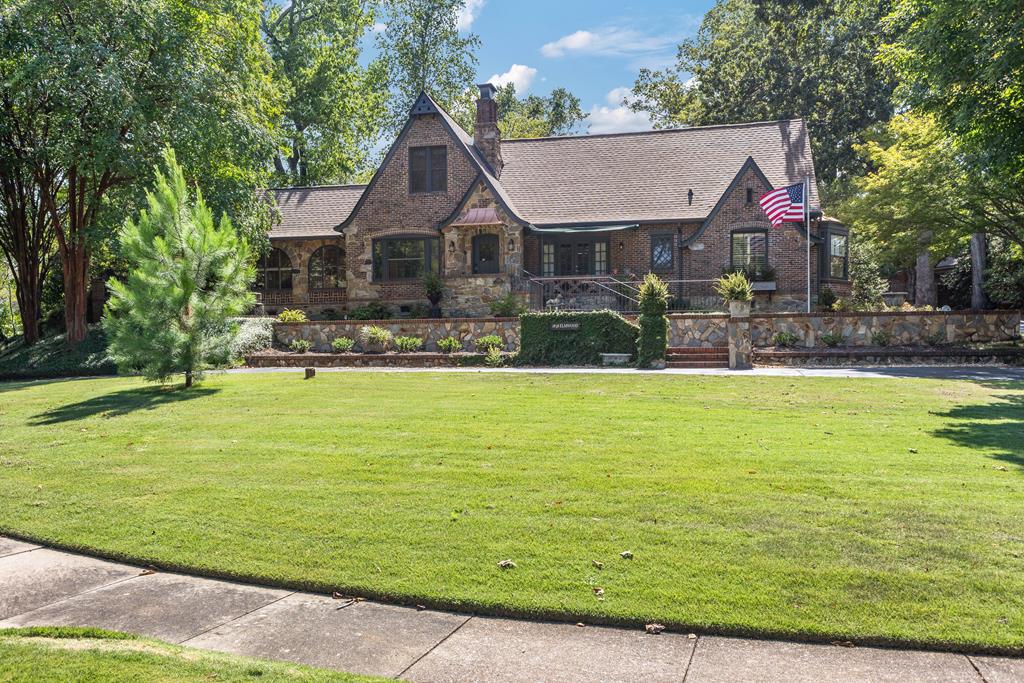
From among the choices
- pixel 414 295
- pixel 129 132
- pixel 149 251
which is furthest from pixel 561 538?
pixel 414 295

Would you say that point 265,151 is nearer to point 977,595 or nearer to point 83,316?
point 83,316

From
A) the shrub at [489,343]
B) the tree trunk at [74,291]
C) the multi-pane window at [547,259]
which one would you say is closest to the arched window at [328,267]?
the multi-pane window at [547,259]

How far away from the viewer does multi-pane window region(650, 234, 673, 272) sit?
28.7 m

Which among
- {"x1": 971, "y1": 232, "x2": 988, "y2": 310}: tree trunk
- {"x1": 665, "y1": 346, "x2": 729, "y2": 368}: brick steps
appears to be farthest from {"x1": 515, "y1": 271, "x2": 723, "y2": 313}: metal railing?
{"x1": 971, "y1": 232, "x2": 988, "y2": 310}: tree trunk

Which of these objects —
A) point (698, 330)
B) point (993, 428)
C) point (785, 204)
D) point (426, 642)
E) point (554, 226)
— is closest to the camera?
point (426, 642)

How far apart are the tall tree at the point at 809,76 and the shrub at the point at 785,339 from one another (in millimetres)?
22728

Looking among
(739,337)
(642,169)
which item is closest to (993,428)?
(739,337)

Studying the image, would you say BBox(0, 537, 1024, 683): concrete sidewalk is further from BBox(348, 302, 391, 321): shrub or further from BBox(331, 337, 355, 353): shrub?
BBox(348, 302, 391, 321): shrub

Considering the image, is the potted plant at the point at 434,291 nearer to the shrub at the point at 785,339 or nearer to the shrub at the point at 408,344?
the shrub at the point at 408,344

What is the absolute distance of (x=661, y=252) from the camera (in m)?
28.9

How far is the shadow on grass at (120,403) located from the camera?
12016 millimetres

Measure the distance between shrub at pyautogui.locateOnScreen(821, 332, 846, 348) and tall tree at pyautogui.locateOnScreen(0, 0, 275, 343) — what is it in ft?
61.1

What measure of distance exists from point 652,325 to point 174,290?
11416mm

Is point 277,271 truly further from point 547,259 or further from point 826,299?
point 826,299
